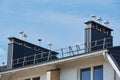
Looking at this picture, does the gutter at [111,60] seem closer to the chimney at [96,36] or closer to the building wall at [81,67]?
the building wall at [81,67]

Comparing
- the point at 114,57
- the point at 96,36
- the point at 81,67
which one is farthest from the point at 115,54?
the point at 96,36

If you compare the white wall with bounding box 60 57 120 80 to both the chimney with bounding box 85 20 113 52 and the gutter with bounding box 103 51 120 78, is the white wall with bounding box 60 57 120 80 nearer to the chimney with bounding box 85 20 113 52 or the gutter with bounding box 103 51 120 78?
the gutter with bounding box 103 51 120 78

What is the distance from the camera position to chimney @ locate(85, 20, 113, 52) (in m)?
28.4

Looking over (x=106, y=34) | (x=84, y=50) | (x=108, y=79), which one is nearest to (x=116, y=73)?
(x=108, y=79)

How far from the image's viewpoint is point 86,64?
2706 cm

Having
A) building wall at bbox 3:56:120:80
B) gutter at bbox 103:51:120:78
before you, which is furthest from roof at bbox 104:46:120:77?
building wall at bbox 3:56:120:80

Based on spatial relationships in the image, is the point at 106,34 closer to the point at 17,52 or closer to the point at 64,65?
the point at 64,65

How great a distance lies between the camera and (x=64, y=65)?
2838 cm

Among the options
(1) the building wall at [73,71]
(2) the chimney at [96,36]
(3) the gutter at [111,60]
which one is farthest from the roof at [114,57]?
(2) the chimney at [96,36]

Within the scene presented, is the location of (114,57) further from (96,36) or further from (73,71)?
(96,36)

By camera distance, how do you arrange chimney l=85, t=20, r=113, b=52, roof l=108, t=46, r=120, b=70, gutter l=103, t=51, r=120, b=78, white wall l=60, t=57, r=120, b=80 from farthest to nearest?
chimney l=85, t=20, r=113, b=52 < white wall l=60, t=57, r=120, b=80 < roof l=108, t=46, r=120, b=70 < gutter l=103, t=51, r=120, b=78

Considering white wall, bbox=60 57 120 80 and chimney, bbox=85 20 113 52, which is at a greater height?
chimney, bbox=85 20 113 52

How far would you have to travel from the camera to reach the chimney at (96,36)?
28.4m

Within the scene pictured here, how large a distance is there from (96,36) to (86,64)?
2987 mm
